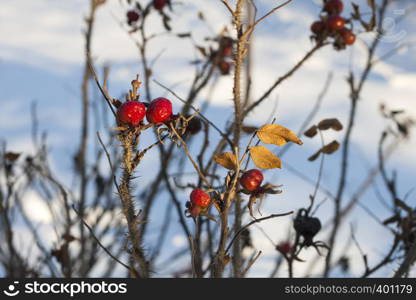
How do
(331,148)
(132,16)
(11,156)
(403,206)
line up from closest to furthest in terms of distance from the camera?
(331,148) < (403,206) < (11,156) < (132,16)

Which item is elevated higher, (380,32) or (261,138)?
(380,32)

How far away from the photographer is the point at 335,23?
7.25ft

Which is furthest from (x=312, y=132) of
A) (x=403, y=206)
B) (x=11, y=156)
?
(x=11, y=156)

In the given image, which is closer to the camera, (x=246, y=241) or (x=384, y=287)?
(x=384, y=287)

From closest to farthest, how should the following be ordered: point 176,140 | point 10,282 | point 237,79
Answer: point 176,140, point 237,79, point 10,282

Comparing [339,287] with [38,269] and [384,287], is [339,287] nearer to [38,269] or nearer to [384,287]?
[384,287]

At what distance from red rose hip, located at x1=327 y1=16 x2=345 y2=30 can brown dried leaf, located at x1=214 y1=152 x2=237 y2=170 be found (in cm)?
131

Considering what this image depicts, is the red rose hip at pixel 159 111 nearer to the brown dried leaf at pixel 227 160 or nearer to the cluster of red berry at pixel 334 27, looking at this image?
the brown dried leaf at pixel 227 160

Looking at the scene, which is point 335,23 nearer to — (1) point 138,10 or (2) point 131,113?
(1) point 138,10

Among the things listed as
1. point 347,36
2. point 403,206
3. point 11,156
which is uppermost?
point 347,36

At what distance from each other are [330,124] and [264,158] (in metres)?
0.80

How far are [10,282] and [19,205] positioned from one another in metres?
1.32

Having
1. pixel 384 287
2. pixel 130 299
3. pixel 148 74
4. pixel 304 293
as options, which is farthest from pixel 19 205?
pixel 384 287

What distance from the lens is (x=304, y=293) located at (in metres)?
1.63
